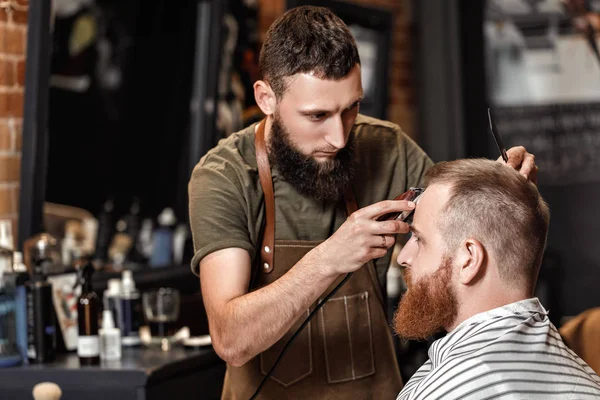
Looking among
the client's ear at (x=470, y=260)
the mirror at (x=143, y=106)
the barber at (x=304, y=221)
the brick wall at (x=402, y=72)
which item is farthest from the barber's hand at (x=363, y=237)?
the brick wall at (x=402, y=72)

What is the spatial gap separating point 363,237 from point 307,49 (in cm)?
46

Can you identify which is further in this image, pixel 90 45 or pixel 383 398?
pixel 90 45

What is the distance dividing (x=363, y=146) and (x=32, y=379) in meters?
1.03

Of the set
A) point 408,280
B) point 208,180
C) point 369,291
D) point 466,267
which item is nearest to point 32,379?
point 208,180

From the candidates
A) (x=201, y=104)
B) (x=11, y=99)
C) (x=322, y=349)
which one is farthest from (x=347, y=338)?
(x=201, y=104)

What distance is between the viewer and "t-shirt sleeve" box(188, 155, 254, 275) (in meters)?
2.01

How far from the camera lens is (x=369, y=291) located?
222 centimetres

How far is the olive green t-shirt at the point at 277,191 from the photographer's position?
2.05 meters

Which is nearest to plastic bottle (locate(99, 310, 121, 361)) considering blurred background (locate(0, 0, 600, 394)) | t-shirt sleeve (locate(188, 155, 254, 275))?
blurred background (locate(0, 0, 600, 394))

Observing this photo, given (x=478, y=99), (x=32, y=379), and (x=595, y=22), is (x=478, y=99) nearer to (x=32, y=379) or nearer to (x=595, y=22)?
(x=595, y=22)

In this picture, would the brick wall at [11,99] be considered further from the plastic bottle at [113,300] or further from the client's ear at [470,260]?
the client's ear at [470,260]

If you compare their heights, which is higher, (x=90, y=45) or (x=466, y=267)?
(x=90, y=45)

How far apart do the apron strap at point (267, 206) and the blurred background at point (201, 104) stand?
402 millimetres

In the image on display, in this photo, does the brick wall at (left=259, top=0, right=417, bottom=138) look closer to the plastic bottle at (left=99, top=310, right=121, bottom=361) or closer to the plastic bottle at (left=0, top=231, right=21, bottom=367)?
the plastic bottle at (left=99, top=310, right=121, bottom=361)
